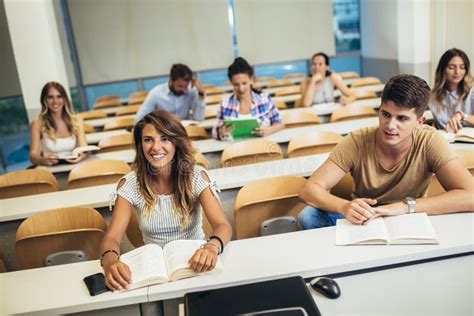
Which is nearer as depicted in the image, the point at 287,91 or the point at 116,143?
the point at 116,143

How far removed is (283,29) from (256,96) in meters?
5.43

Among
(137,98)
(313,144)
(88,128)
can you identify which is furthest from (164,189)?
(137,98)

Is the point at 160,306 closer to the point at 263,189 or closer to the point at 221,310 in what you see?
the point at 221,310

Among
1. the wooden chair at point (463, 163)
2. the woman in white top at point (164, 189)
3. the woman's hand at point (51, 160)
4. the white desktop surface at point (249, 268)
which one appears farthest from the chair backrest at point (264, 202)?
the woman's hand at point (51, 160)

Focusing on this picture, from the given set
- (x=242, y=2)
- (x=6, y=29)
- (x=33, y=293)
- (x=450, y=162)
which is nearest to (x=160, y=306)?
(x=33, y=293)

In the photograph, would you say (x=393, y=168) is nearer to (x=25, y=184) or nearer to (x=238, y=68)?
(x=238, y=68)

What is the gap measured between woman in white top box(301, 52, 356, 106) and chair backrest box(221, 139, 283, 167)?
2060mm

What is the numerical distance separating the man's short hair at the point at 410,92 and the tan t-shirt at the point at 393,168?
18 centimetres

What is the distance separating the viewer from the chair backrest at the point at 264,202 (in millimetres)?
2113

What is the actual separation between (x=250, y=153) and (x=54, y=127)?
1909 mm

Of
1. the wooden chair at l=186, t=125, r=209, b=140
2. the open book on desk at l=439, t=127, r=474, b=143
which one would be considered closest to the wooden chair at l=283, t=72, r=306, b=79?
the wooden chair at l=186, t=125, r=209, b=140

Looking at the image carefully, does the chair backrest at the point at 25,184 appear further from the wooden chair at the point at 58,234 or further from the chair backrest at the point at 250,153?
the chair backrest at the point at 250,153

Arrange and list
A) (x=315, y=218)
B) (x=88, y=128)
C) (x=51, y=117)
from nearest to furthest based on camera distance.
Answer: (x=315, y=218) → (x=51, y=117) → (x=88, y=128)

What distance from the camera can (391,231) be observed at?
1559mm
